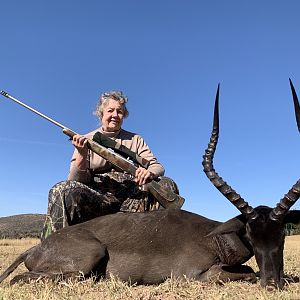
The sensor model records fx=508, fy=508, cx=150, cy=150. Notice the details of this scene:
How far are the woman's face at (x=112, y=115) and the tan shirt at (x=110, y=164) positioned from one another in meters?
0.13

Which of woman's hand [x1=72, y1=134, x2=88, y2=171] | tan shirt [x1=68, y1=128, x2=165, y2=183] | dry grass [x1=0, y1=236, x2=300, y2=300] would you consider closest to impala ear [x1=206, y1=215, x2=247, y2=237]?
dry grass [x1=0, y1=236, x2=300, y2=300]

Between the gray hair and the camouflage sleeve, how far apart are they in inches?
22.0

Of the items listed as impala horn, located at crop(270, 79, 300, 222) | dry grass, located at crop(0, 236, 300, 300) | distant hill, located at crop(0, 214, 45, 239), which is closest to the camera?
dry grass, located at crop(0, 236, 300, 300)

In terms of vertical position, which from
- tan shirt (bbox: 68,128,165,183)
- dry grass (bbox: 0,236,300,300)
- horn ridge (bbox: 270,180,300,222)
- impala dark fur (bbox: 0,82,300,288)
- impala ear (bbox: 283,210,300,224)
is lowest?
dry grass (bbox: 0,236,300,300)

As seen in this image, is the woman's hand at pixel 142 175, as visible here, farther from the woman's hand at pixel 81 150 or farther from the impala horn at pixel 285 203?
the impala horn at pixel 285 203

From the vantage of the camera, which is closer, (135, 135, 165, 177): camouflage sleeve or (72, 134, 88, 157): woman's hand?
(72, 134, 88, 157): woman's hand

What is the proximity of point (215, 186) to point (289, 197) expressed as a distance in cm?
92

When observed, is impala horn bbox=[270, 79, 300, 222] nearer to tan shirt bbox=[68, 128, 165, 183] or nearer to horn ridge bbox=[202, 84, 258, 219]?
horn ridge bbox=[202, 84, 258, 219]

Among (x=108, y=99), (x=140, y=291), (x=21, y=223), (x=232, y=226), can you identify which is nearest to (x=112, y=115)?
(x=108, y=99)

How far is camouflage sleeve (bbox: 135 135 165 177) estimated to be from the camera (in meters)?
8.39

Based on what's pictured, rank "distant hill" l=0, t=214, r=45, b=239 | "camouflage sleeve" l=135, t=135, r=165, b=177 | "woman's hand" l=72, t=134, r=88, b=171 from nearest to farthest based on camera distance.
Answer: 1. "woman's hand" l=72, t=134, r=88, b=171
2. "camouflage sleeve" l=135, t=135, r=165, b=177
3. "distant hill" l=0, t=214, r=45, b=239

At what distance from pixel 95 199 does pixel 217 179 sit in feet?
7.69

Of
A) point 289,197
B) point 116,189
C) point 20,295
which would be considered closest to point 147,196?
point 116,189

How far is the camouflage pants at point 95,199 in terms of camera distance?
7688mm
